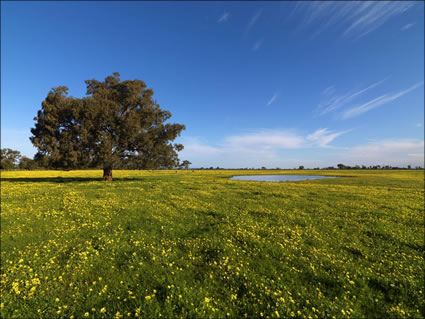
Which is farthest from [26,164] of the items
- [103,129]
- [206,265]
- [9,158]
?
[206,265]

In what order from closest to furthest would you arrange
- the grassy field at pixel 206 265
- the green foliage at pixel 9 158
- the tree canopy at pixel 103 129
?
1. the grassy field at pixel 206 265
2. the tree canopy at pixel 103 129
3. the green foliage at pixel 9 158

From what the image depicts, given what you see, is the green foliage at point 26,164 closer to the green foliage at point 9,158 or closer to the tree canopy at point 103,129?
the green foliage at point 9,158

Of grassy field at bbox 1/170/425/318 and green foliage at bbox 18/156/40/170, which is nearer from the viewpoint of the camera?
grassy field at bbox 1/170/425/318

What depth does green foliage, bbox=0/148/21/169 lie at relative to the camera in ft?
489

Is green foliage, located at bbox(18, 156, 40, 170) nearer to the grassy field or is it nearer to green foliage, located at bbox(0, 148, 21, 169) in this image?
green foliage, located at bbox(0, 148, 21, 169)

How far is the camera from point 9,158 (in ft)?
541

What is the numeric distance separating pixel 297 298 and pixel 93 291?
22.4 feet

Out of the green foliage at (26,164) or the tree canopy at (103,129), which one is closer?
the tree canopy at (103,129)

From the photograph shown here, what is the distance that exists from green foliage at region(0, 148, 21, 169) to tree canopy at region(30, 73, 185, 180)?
178136mm

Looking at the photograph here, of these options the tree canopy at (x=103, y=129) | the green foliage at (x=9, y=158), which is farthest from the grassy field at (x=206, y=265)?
the green foliage at (x=9, y=158)

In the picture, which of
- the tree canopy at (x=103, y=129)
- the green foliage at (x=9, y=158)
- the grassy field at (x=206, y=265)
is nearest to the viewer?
the grassy field at (x=206, y=265)

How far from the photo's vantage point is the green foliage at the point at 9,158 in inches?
5868

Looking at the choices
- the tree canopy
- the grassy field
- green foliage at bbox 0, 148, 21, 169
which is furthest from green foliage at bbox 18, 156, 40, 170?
the grassy field

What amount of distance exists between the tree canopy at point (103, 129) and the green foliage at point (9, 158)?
178136 mm
